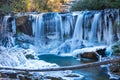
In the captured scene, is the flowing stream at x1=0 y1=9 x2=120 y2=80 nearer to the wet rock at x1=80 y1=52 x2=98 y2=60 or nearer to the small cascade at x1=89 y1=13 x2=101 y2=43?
the small cascade at x1=89 y1=13 x2=101 y2=43

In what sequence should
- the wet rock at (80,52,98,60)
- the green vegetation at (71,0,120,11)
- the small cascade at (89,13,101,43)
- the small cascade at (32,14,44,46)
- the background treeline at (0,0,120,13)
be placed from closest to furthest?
the wet rock at (80,52,98,60) < the small cascade at (89,13,101,43) < the small cascade at (32,14,44,46) < the green vegetation at (71,0,120,11) < the background treeline at (0,0,120,13)

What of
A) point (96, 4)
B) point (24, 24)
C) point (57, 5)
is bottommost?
point (24, 24)

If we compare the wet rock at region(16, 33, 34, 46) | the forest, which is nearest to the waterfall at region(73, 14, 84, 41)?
the forest

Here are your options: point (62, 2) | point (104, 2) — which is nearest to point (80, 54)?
point (104, 2)

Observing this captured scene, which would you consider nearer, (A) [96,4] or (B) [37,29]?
(B) [37,29]

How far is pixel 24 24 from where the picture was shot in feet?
60.7

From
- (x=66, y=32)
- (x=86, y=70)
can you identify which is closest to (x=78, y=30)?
(x=66, y=32)

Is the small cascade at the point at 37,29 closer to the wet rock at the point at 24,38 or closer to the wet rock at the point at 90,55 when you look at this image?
the wet rock at the point at 24,38

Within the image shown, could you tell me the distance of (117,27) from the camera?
655 inches

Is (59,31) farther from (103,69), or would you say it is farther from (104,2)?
(103,69)

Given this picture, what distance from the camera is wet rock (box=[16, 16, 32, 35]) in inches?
725

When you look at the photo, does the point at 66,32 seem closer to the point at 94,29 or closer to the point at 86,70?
the point at 94,29

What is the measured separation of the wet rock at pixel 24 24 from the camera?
18422mm

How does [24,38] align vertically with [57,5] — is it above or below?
below
